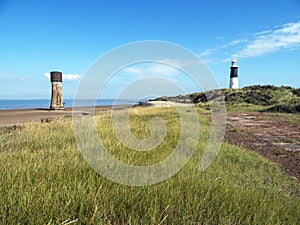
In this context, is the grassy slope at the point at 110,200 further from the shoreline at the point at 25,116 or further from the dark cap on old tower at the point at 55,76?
the dark cap on old tower at the point at 55,76

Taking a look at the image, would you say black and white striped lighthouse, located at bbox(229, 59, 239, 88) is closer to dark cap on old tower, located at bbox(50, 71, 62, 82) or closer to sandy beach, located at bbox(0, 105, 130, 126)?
dark cap on old tower, located at bbox(50, 71, 62, 82)

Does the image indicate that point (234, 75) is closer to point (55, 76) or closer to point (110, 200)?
point (55, 76)

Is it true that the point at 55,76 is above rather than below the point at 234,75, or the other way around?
below

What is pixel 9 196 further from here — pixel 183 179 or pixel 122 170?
pixel 183 179

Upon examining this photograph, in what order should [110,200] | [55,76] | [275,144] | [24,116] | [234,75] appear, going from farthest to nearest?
[234,75] < [55,76] < [24,116] < [275,144] < [110,200]

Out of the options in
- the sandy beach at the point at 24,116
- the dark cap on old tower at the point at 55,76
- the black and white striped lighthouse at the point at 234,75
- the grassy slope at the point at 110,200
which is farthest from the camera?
the black and white striped lighthouse at the point at 234,75

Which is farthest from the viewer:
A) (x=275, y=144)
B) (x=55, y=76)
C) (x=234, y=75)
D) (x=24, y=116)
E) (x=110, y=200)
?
(x=234, y=75)

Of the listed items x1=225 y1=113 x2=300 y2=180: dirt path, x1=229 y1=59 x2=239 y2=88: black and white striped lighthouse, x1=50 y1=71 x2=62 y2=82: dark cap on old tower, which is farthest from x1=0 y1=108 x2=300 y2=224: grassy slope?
x1=229 y1=59 x2=239 y2=88: black and white striped lighthouse

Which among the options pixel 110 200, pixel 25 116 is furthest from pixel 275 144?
pixel 25 116

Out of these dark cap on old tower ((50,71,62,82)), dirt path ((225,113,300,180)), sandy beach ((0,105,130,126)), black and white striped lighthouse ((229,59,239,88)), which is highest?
black and white striped lighthouse ((229,59,239,88))

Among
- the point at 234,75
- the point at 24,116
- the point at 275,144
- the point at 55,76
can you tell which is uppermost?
the point at 234,75

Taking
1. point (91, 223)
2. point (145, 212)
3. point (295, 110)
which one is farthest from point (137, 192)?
point (295, 110)

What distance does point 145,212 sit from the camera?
2205 mm

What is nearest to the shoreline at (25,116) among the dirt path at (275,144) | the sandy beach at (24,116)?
the sandy beach at (24,116)
